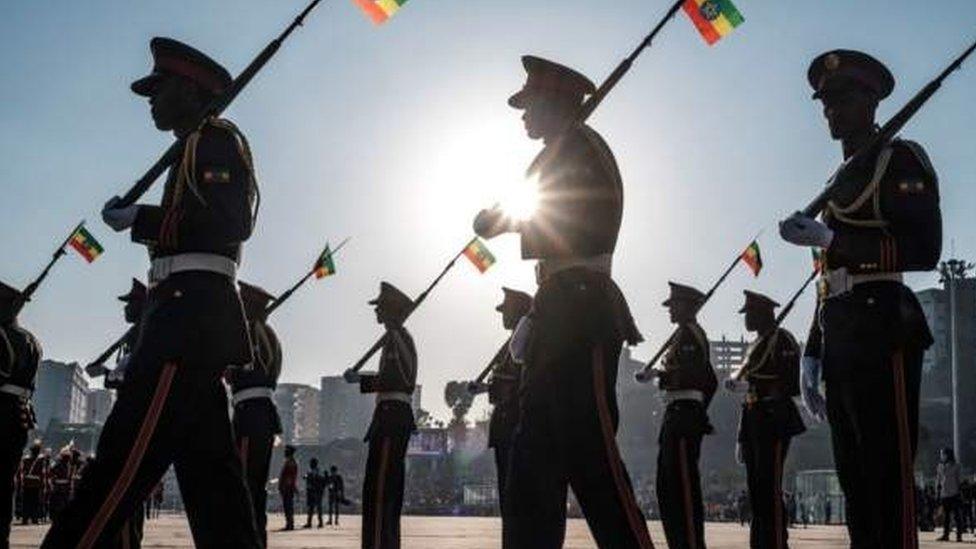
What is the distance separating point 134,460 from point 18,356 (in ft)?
16.4

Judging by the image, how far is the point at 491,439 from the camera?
38.4ft

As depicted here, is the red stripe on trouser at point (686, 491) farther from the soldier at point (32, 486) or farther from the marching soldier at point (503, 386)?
the soldier at point (32, 486)

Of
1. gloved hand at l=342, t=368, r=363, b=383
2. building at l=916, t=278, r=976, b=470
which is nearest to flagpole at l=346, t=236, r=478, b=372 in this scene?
gloved hand at l=342, t=368, r=363, b=383

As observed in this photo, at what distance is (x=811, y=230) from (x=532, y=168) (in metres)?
1.30

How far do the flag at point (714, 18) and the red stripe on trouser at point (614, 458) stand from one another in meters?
4.11

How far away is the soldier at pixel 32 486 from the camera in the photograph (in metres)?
24.3

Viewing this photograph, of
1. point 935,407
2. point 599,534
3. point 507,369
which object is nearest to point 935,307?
point 935,407

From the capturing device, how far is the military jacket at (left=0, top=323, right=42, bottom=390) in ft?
28.2

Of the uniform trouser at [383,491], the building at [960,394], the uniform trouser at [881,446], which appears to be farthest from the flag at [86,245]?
the building at [960,394]

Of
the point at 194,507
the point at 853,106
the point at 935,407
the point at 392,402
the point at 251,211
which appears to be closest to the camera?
the point at 194,507

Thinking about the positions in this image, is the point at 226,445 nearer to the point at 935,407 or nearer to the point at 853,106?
the point at 853,106

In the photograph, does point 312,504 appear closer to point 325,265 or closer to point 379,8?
point 325,265

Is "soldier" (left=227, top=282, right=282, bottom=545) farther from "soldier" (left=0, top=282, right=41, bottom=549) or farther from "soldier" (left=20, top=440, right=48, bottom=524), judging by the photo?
"soldier" (left=20, top=440, right=48, bottom=524)

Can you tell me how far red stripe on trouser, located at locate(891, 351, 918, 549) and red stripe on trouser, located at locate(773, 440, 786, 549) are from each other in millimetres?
4873
